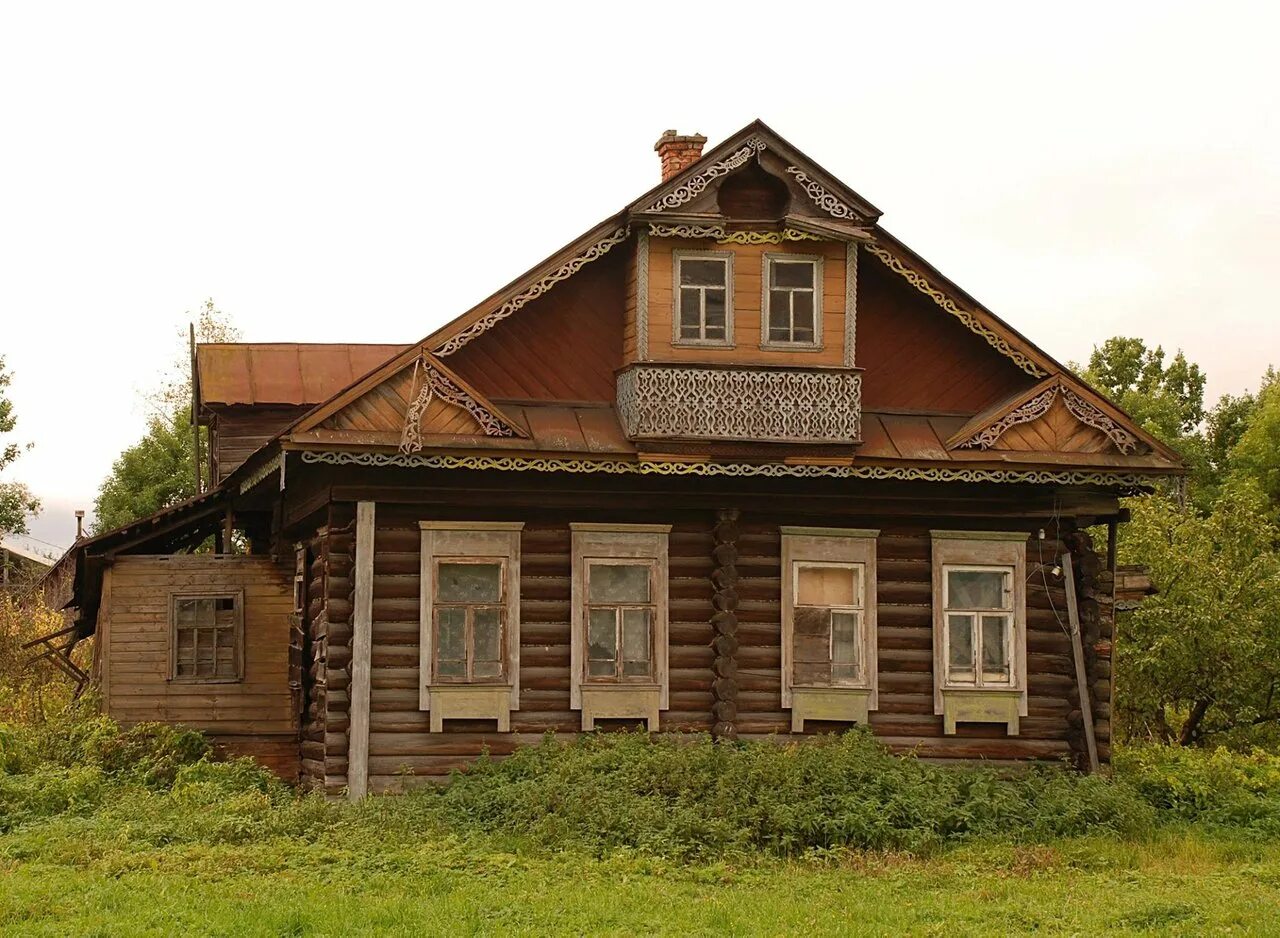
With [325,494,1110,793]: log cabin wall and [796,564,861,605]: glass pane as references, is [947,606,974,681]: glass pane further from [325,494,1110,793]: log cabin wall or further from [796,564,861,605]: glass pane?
[796,564,861,605]: glass pane

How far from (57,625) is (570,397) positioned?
61.4 feet

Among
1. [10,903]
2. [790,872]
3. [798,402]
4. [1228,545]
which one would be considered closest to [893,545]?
[798,402]

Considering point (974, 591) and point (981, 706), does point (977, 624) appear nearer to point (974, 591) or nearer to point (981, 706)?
point (974, 591)

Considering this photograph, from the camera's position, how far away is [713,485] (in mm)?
20547

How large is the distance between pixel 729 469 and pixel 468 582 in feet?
10.5

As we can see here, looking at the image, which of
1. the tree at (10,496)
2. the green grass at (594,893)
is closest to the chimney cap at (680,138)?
the green grass at (594,893)

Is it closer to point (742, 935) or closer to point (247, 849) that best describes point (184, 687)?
point (247, 849)

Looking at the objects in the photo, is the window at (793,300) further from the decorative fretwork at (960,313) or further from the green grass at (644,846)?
the green grass at (644,846)

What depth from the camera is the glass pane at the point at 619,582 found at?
66.8 ft

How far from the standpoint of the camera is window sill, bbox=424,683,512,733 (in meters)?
19.6

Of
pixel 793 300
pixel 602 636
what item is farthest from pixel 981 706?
pixel 793 300

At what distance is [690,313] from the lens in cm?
2033

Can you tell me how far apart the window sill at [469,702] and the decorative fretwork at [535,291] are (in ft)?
12.2

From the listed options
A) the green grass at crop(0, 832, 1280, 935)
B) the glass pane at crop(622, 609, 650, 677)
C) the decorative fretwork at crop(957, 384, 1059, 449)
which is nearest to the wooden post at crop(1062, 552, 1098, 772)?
the decorative fretwork at crop(957, 384, 1059, 449)
